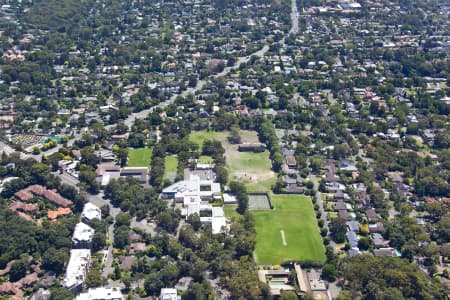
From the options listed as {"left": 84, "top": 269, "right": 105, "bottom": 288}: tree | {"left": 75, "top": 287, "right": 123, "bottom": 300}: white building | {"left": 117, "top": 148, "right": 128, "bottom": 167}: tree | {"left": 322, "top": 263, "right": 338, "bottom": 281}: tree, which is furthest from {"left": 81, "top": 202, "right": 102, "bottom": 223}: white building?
{"left": 322, "top": 263, "right": 338, "bottom": 281}: tree

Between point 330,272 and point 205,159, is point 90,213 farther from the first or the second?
point 330,272

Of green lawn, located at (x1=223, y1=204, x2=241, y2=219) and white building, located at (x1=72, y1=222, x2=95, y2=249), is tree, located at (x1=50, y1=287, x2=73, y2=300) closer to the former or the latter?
white building, located at (x1=72, y1=222, x2=95, y2=249)

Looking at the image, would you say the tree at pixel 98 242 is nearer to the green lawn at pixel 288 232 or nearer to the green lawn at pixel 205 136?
the green lawn at pixel 288 232

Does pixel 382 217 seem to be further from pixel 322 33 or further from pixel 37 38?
pixel 37 38

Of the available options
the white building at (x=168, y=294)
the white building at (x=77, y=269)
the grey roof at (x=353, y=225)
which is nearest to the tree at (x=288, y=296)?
the white building at (x=168, y=294)

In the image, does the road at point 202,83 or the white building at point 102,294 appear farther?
the road at point 202,83
